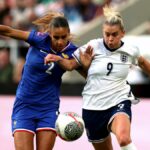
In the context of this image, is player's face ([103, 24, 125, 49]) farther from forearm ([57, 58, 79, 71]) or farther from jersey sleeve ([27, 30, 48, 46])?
jersey sleeve ([27, 30, 48, 46])

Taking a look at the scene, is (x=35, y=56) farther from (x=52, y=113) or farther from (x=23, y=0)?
(x=23, y=0)

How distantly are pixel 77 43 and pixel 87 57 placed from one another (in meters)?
8.54

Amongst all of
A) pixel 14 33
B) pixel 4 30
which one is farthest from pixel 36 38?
pixel 4 30

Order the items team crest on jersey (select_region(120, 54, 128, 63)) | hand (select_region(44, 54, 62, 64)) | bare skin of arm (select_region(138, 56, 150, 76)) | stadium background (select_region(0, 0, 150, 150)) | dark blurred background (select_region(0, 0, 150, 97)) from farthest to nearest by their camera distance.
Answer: dark blurred background (select_region(0, 0, 150, 97)) < stadium background (select_region(0, 0, 150, 150)) < bare skin of arm (select_region(138, 56, 150, 76)) < team crest on jersey (select_region(120, 54, 128, 63)) < hand (select_region(44, 54, 62, 64))

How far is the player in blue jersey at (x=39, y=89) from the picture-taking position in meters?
8.58

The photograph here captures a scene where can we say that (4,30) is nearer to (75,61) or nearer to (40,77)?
(40,77)

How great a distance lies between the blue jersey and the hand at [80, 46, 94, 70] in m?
0.15

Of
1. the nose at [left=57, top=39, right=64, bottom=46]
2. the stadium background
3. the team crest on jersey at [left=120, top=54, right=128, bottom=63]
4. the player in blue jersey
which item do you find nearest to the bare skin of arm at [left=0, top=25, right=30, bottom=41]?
the player in blue jersey

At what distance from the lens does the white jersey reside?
8727mm

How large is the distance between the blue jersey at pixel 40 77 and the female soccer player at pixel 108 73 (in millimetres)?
195

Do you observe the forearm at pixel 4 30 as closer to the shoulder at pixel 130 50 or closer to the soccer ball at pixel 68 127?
the soccer ball at pixel 68 127

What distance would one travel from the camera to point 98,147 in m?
9.10

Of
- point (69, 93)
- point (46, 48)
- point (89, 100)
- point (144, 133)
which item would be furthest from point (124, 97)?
point (69, 93)

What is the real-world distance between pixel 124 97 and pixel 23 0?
9793 mm
